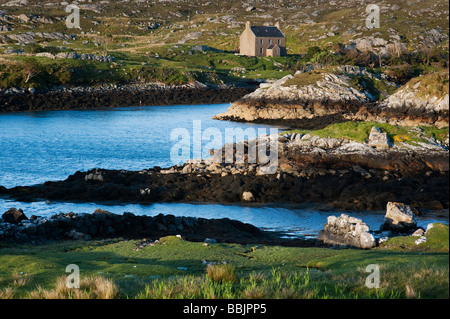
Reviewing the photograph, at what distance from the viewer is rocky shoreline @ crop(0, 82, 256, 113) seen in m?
83.9

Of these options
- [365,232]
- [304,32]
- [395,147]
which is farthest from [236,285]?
[304,32]

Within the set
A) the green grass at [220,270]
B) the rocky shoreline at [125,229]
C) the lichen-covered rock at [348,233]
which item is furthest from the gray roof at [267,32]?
the green grass at [220,270]

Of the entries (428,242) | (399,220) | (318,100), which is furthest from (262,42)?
(428,242)

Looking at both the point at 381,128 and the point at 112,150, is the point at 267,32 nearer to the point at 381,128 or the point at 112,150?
the point at 112,150

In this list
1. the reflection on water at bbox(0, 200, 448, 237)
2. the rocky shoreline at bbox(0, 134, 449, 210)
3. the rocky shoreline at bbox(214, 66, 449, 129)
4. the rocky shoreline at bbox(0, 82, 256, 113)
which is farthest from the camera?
the rocky shoreline at bbox(0, 82, 256, 113)

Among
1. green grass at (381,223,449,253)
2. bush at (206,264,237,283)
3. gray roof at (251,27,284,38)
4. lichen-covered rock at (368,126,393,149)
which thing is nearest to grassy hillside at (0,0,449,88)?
gray roof at (251,27,284,38)

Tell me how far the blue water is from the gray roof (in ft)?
170

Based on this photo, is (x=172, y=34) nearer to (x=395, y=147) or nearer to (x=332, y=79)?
(x=332, y=79)

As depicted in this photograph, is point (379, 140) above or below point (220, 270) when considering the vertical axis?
above

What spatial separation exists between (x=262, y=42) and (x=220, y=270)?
12998 centimetres

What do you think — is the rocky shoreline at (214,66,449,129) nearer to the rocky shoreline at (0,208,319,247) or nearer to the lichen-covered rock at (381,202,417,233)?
the lichen-covered rock at (381,202,417,233)

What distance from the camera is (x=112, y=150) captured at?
49844 millimetres

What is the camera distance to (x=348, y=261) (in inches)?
538

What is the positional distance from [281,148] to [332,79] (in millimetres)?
37241
